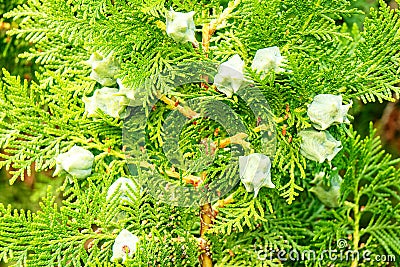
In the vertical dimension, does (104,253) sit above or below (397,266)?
above

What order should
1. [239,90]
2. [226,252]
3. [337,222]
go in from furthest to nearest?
[337,222], [226,252], [239,90]

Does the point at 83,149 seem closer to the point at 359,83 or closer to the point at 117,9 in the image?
the point at 117,9

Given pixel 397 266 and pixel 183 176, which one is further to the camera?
pixel 397 266

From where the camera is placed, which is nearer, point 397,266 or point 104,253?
point 104,253

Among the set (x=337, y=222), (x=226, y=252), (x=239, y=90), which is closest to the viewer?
(x=239, y=90)

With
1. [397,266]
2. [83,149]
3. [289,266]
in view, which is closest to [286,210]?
[289,266]

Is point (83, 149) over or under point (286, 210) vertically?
over

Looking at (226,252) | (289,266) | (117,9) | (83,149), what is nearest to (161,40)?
(117,9)

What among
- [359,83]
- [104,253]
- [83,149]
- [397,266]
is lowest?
[397,266]

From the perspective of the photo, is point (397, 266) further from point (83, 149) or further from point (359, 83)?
point (83, 149)
